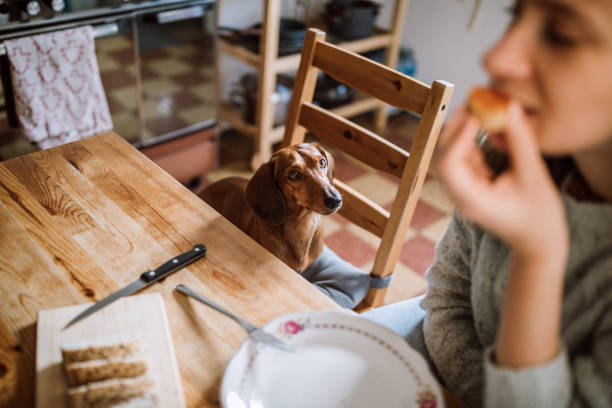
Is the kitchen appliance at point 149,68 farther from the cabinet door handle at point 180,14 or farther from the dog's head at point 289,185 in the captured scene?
the dog's head at point 289,185

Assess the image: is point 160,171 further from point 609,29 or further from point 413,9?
point 413,9

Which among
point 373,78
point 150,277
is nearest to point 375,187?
point 373,78

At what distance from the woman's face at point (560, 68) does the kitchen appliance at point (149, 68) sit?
6.04ft

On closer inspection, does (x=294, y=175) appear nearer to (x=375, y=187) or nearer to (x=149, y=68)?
A: (x=149, y=68)

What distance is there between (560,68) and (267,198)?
0.86 m

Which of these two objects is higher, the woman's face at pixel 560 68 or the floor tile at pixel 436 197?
the woman's face at pixel 560 68

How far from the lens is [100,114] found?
7.45 ft

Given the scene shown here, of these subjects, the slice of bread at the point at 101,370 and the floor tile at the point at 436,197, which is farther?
the floor tile at the point at 436,197

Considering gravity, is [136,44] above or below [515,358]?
below

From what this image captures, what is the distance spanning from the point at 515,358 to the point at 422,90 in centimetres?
77

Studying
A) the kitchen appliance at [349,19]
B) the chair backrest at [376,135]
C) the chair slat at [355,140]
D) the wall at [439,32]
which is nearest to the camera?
the chair backrest at [376,135]

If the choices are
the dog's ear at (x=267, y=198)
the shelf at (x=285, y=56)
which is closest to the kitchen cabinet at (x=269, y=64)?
the shelf at (x=285, y=56)

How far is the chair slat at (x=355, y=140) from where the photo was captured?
1361 mm

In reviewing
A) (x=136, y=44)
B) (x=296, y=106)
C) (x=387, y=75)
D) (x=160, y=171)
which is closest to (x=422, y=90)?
(x=387, y=75)
